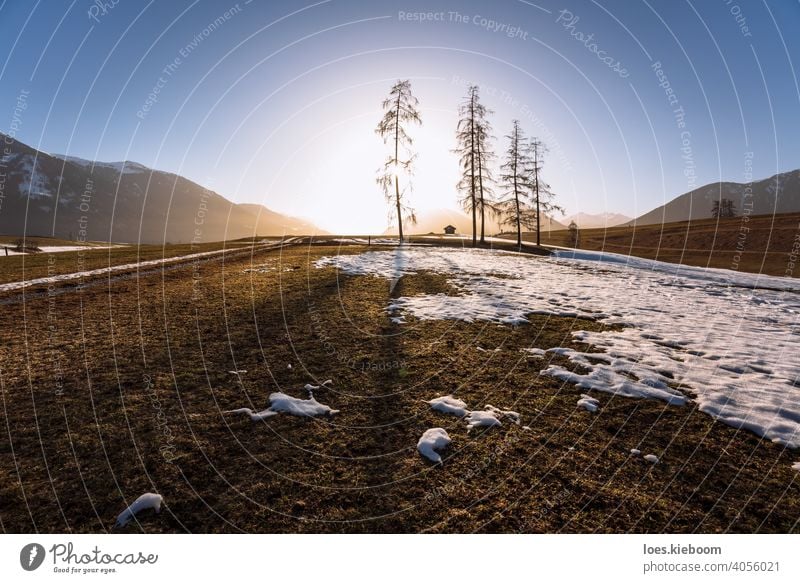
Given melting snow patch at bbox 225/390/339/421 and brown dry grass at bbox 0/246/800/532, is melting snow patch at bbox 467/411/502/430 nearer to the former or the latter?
brown dry grass at bbox 0/246/800/532

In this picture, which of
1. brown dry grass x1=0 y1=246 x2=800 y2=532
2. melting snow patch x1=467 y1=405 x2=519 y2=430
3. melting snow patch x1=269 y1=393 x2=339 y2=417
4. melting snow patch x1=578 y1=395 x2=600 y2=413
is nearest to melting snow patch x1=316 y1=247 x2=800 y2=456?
melting snow patch x1=578 y1=395 x2=600 y2=413

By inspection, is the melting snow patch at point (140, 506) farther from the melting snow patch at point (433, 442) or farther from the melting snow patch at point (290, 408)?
the melting snow patch at point (433, 442)

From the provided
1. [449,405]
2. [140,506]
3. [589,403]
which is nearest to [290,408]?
[140,506]

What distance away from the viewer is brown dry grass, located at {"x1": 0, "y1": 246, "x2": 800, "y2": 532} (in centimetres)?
377

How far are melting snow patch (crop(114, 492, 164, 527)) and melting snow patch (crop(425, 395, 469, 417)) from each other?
397 cm

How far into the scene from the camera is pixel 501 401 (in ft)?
20.1

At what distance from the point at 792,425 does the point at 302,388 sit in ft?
27.8

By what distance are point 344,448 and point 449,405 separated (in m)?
2.03

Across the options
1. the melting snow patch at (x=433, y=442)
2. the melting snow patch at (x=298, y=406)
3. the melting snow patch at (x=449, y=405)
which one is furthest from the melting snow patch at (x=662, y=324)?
the melting snow patch at (x=298, y=406)

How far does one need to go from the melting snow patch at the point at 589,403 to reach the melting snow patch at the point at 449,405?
215 cm

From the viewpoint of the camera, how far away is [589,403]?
6051mm

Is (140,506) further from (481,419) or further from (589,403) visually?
(589,403)

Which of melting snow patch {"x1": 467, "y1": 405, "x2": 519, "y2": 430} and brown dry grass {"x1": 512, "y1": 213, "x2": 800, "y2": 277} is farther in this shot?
brown dry grass {"x1": 512, "y1": 213, "x2": 800, "y2": 277}

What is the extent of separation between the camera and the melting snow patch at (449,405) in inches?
225
